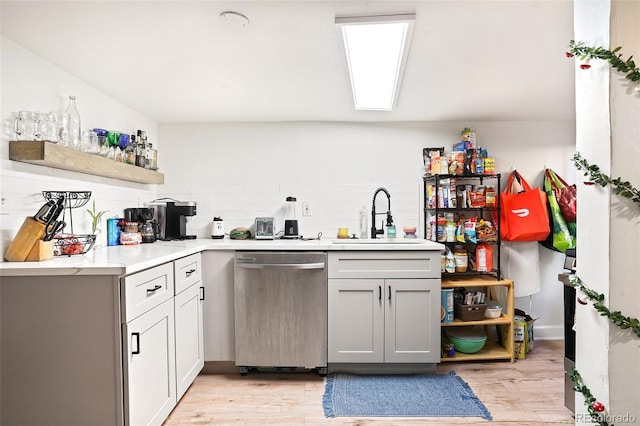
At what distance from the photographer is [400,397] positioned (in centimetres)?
228

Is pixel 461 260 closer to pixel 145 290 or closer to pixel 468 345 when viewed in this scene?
pixel 468 345

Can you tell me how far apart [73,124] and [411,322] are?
2.47 metres

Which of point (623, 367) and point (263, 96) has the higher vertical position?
point (263, 96)

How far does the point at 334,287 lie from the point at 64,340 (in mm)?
1563

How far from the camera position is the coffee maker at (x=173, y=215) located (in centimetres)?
295

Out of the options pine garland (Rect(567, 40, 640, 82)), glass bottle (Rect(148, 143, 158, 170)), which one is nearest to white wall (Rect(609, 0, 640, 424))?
pine garland (Rect(567, 40, 640, 82))

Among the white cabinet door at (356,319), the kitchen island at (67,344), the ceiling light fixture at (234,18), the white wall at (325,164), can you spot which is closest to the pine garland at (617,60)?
the ceiling light fixture at (234,18)

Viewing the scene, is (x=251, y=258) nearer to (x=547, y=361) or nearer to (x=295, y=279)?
(x=295, y=279)

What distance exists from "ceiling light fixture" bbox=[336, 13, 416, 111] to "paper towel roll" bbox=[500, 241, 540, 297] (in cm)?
169

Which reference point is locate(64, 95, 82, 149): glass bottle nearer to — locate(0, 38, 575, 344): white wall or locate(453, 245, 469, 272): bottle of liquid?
locate(0, 38, 575, 344): white wall

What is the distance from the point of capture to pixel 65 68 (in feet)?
6.97

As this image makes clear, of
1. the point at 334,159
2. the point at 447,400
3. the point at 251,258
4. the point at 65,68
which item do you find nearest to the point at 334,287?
the point at 251,258

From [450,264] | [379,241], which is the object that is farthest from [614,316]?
[379,241]

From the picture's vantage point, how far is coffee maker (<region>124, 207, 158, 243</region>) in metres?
2.72
